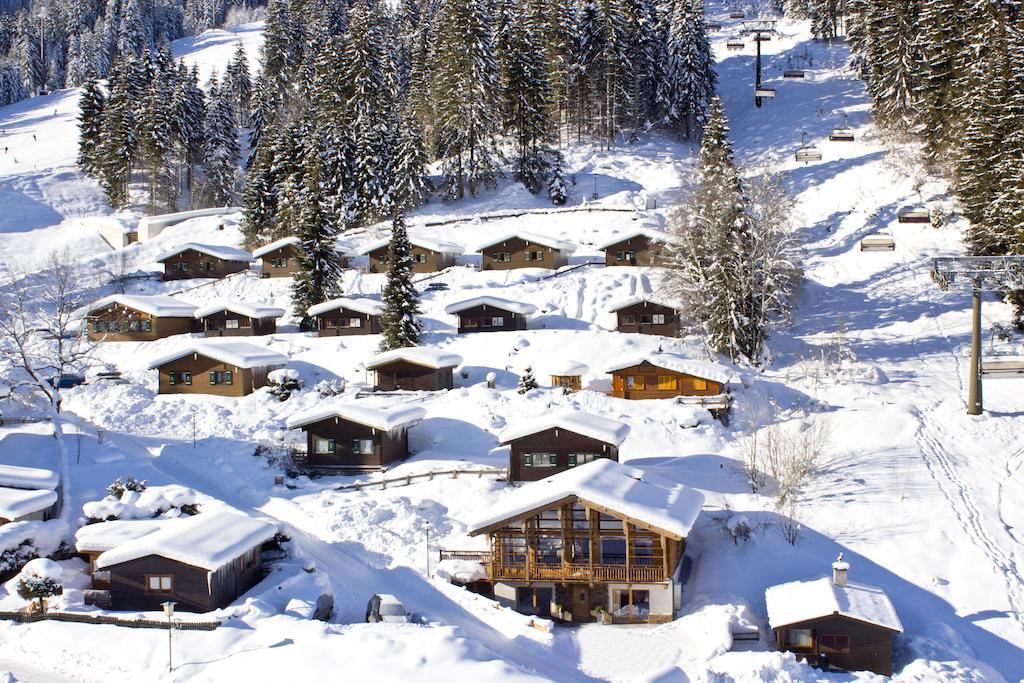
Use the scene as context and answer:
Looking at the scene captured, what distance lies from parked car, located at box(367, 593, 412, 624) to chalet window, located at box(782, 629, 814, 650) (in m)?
10.7

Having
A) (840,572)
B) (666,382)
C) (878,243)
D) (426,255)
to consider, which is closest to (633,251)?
(426,255)

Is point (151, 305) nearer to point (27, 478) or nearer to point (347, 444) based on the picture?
point (347, 444)

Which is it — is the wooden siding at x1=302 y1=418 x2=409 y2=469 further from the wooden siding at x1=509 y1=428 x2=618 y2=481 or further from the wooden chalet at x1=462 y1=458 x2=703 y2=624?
the wooden chalet at x1=462 y1=458 x2=703 y2=624

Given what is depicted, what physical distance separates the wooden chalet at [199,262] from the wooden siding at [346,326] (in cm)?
1538

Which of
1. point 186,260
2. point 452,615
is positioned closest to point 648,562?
point 452,615

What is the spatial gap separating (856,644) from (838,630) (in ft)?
1.95

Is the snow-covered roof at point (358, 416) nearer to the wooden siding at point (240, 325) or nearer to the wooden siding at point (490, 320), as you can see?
the wooden siding at point (490, 320)

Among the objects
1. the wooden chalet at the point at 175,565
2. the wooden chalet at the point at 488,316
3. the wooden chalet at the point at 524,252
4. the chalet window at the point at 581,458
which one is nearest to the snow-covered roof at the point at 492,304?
the wooden chalet at the point at 488,316

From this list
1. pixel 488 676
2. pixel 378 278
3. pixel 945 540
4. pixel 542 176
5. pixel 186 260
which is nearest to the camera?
pixel 488 676

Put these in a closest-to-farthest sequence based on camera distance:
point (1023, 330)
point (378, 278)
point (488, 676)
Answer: point (488, 676) < point (1023, 330) < point (378, 278)

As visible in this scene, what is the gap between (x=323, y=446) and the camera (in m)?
39.8

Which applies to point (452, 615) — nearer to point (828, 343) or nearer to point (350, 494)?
point (350, 494)

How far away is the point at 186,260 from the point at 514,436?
1701 inches

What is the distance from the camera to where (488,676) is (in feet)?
64.4
